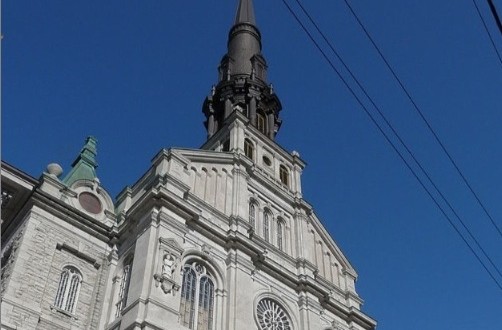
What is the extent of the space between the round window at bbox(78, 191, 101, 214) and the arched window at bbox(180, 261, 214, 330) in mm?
5602

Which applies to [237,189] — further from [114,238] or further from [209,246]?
[114,238]

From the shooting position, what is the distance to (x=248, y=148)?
32.4 meters

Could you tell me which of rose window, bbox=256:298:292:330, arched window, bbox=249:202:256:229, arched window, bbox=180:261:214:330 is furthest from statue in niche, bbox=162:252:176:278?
arched window, bbox=249:202:256:229

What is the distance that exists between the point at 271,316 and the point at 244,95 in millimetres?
16767

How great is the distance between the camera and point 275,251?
89.4ft

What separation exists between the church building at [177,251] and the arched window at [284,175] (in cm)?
46

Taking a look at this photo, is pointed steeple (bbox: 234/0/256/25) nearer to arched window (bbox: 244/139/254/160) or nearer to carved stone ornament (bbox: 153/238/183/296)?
arched window (bbox: 244/139/254/160)

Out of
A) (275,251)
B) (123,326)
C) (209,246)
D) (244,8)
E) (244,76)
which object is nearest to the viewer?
(123,326)

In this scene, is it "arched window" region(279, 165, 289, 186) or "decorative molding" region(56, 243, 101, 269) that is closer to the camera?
"decorative molding" region(56, 243, 101, 269)

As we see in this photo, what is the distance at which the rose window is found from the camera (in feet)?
79.5

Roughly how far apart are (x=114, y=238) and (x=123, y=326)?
5.54 m

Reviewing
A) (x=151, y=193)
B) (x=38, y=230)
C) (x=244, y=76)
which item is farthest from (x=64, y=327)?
(x=244, y=76)

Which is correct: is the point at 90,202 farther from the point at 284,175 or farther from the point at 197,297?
the point at 284,175

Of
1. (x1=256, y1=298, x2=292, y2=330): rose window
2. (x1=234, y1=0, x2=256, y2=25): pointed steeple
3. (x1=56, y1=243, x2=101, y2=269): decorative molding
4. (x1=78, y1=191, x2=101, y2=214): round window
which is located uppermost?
(x1=234, y1=0, x2=256, y2=25): pointed steeple
